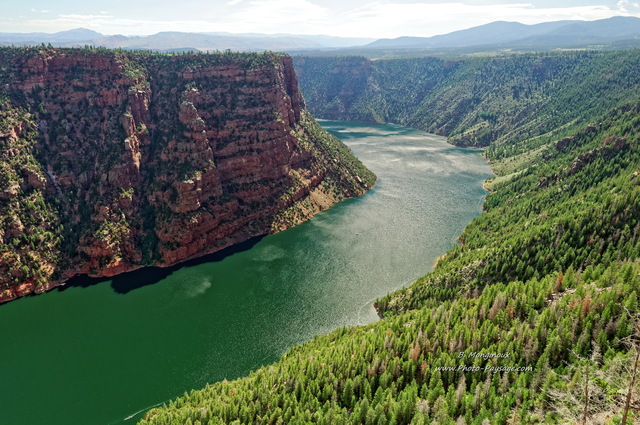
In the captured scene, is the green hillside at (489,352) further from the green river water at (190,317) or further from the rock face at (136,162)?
the rock face at (136,162)

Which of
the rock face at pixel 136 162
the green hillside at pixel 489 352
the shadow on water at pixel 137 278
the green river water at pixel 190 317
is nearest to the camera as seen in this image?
the green hillside at pixel 489 352

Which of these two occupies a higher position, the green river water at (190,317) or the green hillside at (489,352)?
the green hillside at (489,352)

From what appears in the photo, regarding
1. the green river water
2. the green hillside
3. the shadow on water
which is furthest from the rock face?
the green hillside

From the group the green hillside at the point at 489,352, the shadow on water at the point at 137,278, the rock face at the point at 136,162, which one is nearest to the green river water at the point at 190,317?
the shadow on water at the point at 137,278

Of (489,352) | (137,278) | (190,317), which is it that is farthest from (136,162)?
(489,352)

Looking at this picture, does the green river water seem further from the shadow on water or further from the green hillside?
the green hillside

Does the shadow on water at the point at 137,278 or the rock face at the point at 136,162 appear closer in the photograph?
the shadow on water at the point at 137,278
